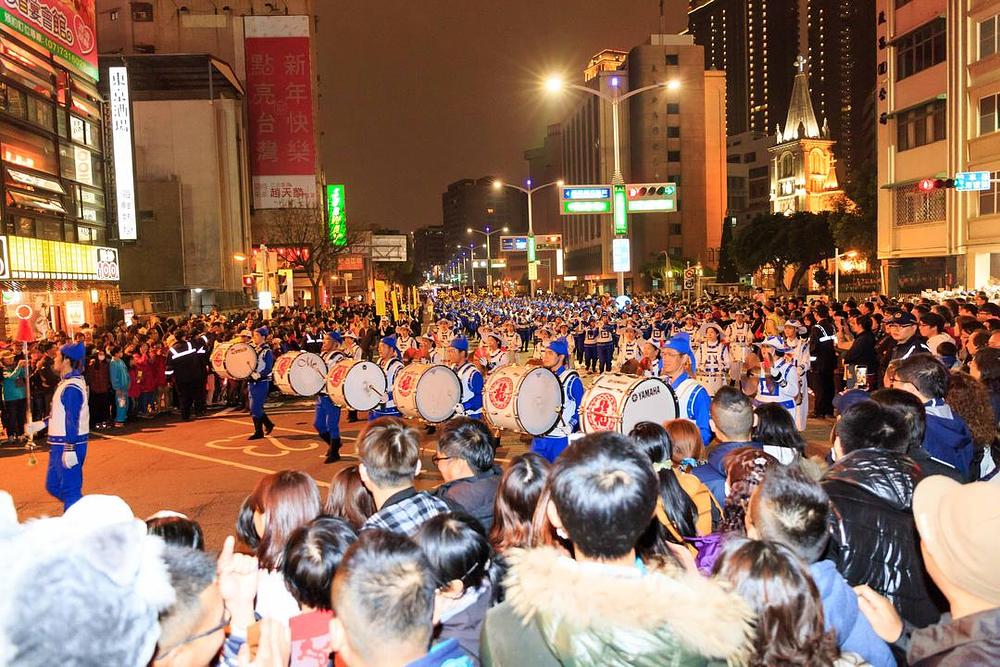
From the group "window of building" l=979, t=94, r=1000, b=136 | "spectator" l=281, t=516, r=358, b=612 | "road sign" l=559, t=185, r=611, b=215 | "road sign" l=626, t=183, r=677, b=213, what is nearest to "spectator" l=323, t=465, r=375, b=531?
"spectator" l=281, t=516, r=358, b=612

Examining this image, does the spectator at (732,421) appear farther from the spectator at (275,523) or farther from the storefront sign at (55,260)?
the storefront sign at (55,260)

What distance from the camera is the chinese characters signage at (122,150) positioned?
33.2 m


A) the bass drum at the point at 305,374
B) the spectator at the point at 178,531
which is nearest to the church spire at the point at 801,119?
the bass drum at the point at 305,374

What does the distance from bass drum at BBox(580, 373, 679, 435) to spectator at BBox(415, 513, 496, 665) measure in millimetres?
4394

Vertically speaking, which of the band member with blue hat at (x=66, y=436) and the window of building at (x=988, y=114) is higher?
the window of building at (x=988, y=114)

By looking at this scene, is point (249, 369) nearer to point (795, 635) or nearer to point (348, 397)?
point (348, 397)

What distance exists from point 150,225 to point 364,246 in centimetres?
2168

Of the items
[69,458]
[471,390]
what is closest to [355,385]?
[471,390]

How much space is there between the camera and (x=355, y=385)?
12328 millimetres

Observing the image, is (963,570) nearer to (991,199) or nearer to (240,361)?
(240,361)

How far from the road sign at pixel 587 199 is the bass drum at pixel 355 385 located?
13.0m

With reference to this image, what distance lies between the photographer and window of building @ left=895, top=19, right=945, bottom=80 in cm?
3569

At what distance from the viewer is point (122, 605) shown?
1934mm

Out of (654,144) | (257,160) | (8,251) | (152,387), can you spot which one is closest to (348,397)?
(152,387)
